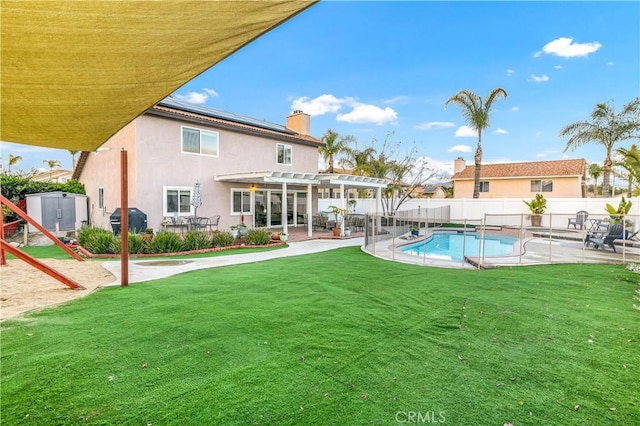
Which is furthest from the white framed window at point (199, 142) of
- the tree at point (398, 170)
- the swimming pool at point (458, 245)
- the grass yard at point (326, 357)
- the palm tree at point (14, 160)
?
the palm tree at point (14, 160)

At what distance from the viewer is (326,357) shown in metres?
3.83

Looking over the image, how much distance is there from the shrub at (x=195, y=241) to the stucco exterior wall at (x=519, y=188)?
2755cm

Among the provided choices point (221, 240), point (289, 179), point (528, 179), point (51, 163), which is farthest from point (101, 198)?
point (51, 163)

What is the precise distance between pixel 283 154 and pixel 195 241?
8760 mm

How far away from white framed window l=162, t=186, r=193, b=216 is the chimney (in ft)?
33.6

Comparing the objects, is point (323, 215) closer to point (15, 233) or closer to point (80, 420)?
point (15, 233)

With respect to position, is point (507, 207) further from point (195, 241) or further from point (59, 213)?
point (59, 213)

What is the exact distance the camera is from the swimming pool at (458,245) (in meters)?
13.6

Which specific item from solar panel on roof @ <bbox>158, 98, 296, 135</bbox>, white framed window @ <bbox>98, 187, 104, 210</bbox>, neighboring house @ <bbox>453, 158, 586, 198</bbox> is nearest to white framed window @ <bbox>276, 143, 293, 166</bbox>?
solar panel on roof @ <bbox>158, 98, 296, 135</bbox>

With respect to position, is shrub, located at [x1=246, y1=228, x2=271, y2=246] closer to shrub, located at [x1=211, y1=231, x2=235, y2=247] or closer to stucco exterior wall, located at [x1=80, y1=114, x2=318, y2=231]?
shrub, located at [x1=211, y1=231, x2=235, y2=247]

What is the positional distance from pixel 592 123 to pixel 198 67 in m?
28.0

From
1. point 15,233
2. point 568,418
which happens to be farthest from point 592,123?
point 15,233

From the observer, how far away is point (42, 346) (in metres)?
3.95

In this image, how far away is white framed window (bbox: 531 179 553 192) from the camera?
94.2 feet
